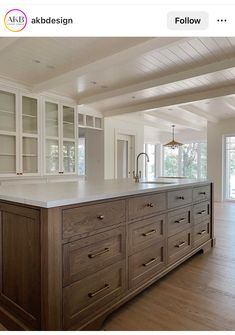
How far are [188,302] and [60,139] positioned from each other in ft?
11.9

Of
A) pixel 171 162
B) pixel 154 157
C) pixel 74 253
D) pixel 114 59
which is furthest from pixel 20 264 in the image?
pixel 154 157

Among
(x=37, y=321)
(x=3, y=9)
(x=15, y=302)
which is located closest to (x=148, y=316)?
(x=37, y=321)

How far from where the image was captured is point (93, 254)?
152 cm

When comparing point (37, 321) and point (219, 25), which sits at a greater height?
point (219, 25)

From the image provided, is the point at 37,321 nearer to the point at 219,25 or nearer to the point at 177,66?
the point at 219,25

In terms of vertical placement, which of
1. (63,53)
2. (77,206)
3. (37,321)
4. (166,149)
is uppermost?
(63,53)

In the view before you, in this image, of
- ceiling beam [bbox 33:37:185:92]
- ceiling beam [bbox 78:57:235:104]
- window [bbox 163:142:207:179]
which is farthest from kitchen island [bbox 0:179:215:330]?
window [bbox 163:142:207:179]

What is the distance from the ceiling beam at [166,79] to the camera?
310cm

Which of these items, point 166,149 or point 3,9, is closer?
point 3,9

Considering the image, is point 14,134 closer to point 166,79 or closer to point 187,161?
point 166,79

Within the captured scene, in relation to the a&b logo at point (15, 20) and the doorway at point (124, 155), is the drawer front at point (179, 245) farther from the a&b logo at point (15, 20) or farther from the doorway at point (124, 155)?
the doorway at point (124, 155)

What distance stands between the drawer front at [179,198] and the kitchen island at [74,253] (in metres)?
0.20

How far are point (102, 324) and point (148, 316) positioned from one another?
1.16 ft

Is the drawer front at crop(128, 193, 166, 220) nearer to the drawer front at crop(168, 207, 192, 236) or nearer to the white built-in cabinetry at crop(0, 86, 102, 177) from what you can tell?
the drawer front at crop(168, 207, 192, 236)
